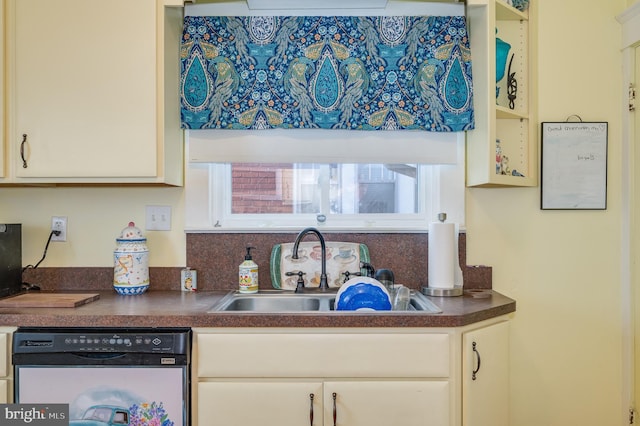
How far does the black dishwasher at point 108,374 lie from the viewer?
1473 millimetres

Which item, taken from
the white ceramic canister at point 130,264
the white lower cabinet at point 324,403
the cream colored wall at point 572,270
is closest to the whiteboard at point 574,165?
the cream colored wall at point 572,270

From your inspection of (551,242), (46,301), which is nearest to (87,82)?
(46,301)

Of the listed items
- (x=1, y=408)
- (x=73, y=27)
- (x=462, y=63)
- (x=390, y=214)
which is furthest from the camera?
(x=390, y=214)

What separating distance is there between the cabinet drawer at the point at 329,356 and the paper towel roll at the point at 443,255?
1.36 feet

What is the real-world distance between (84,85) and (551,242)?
225 centimetres

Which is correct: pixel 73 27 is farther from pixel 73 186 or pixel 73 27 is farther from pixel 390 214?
pixel 390 214

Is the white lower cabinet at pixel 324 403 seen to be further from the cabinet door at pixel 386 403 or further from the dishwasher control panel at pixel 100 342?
the dishwasher control panel at pixel 100 342

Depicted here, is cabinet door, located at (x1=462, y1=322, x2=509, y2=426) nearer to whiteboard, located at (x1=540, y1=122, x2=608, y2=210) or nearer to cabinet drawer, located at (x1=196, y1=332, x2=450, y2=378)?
cabinet drawer, located at (x1=196, y1=332, x2=450, y2=378)

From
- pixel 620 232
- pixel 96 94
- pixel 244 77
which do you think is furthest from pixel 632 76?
pixel 96 94

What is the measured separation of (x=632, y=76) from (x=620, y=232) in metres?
0.74

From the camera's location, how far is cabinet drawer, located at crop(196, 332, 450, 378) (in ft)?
4.93

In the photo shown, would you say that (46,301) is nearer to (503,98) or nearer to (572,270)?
(503,98)

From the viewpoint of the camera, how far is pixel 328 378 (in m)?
1.51

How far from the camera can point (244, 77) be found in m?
1.99
